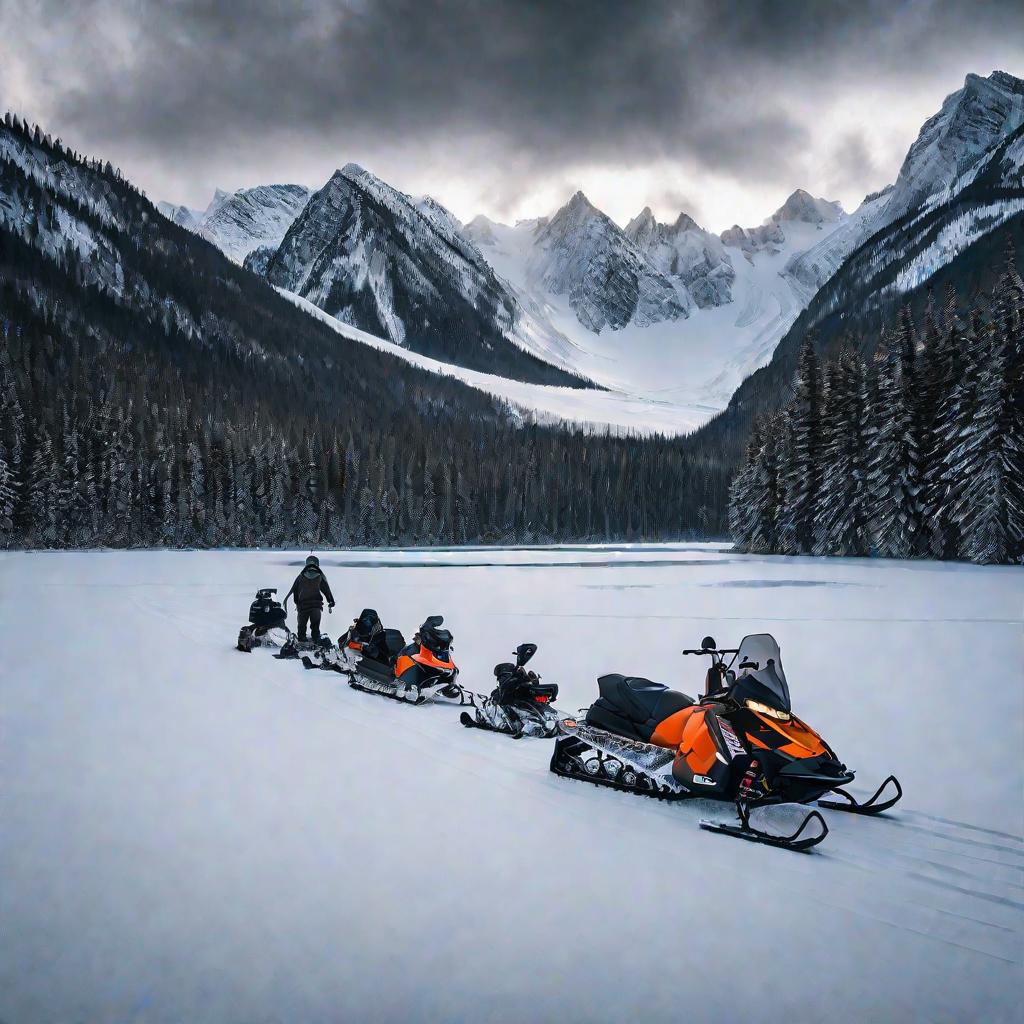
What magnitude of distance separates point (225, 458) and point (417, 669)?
90332mm

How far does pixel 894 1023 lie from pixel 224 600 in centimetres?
2508

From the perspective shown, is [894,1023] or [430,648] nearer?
[894,1023]

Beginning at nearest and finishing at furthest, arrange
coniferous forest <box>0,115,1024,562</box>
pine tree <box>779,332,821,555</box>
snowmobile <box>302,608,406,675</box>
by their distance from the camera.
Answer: snowmobile <box>302,608,406,675</box> → coniferous forest <box>0,115,1024,562</box> → pine tree <box>779,332,821,555</box>

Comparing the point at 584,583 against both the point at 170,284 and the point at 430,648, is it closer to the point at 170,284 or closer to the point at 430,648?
the point at 430,648

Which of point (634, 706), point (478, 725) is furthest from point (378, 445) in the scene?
point (634, 706)

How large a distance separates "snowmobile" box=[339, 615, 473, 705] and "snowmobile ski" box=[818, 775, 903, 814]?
5.51m

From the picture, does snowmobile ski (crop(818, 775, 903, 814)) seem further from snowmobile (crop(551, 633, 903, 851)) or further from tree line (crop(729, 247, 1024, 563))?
tree line (crop(729, 247, 1024, 563))

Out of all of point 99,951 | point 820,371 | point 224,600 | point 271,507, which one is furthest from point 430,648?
point 271,507

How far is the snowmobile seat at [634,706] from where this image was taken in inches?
275

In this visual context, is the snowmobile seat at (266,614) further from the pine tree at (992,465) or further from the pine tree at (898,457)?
the pine tree at (898,457)

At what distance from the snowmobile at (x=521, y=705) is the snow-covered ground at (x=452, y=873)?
282mm

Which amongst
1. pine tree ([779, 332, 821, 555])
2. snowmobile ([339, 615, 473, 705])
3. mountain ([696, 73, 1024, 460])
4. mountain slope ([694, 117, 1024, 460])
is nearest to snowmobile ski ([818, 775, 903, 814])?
snowmobile ([339, 615, 473, 705])

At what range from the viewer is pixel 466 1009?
356 cm

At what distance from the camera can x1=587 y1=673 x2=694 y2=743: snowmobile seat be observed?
22.9 ft
